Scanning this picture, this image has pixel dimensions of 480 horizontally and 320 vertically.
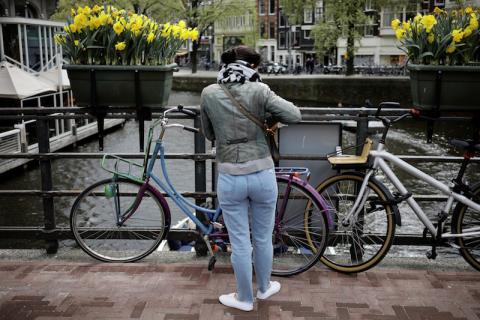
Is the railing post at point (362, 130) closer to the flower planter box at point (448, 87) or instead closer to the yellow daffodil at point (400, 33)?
the flower planter box at point (448, 87)

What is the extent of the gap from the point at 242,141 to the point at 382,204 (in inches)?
49.1

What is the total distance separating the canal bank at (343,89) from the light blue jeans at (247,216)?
26237mm

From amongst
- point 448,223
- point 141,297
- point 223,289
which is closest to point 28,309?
point 141,297

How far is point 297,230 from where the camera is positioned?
4.07 m

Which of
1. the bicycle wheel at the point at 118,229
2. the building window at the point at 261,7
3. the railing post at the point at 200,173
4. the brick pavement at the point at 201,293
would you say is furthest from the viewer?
the building window at the point at 261,7

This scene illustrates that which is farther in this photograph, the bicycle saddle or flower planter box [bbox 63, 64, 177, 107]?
flower planter box [bbox 63, 64, 177, 107]

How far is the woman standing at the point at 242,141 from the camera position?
3137 millimetres

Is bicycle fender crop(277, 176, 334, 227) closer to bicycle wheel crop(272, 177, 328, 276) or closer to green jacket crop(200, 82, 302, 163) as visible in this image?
bicycle wheel crop(272, 177, 328, 276)

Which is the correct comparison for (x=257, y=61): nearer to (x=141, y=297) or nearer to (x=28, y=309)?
(x=141, y=297)

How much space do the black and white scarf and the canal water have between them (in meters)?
2.79

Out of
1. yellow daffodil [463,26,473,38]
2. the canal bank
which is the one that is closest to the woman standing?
yellow daffodil [463,26,473,38]

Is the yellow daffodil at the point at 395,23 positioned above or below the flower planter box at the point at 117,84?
above

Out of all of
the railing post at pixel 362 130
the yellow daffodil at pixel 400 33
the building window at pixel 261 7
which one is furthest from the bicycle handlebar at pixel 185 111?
the building window at pixel 261 7

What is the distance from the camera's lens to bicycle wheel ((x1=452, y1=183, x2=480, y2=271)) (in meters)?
3.80
